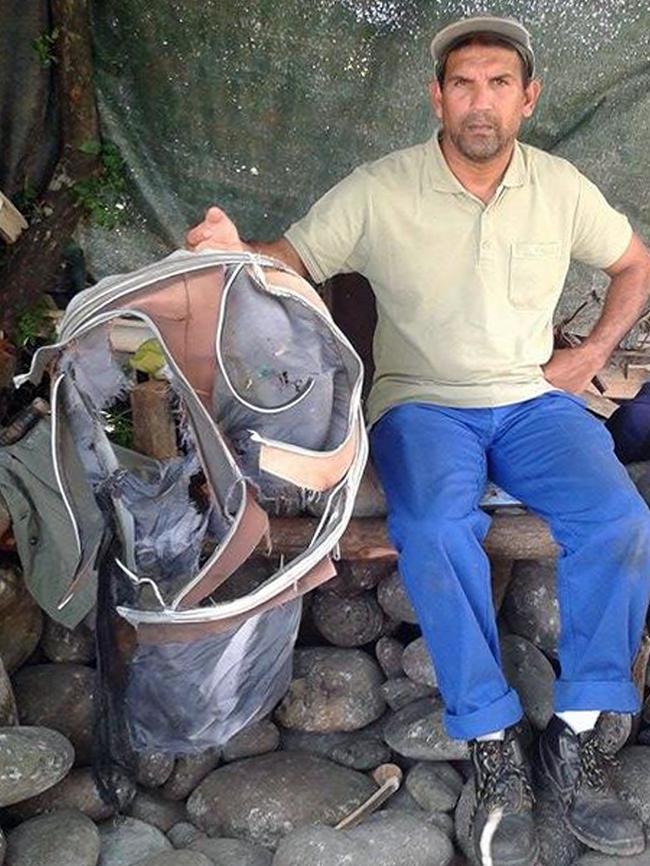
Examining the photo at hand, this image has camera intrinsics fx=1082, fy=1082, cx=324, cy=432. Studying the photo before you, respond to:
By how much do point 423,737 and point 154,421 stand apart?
4.67 feet

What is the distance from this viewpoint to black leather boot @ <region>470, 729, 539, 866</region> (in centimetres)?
286

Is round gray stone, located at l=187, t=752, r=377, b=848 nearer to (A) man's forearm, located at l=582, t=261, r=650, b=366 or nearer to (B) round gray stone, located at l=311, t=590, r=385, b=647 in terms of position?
(B) round gray stone, located at l=311, t=590, r=385, b=647

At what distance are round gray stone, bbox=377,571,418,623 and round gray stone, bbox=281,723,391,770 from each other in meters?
0.41

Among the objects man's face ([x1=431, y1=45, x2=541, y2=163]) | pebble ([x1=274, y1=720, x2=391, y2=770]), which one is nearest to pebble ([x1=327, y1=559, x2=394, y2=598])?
pebble ([x1=274, y1=720, x2=391, y2=770])

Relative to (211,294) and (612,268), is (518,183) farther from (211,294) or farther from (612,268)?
(211,294)

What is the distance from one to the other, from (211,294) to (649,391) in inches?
84.9

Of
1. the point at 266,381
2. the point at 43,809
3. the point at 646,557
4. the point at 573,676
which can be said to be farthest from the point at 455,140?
the point at 43,809

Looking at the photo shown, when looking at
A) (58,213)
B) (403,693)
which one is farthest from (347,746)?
(58,213)

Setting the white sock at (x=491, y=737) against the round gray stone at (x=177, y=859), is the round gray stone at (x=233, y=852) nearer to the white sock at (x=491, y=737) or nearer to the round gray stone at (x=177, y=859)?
the round gray stone at (x=177, y=859)

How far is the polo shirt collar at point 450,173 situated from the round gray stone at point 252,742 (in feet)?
6.12

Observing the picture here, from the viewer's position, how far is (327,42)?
4.24 meters

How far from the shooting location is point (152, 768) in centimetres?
338

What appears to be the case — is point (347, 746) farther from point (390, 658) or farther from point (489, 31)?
point (489, 31)

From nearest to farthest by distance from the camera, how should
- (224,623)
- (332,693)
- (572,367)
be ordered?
(224,623)
(332,693)
(572,367)
